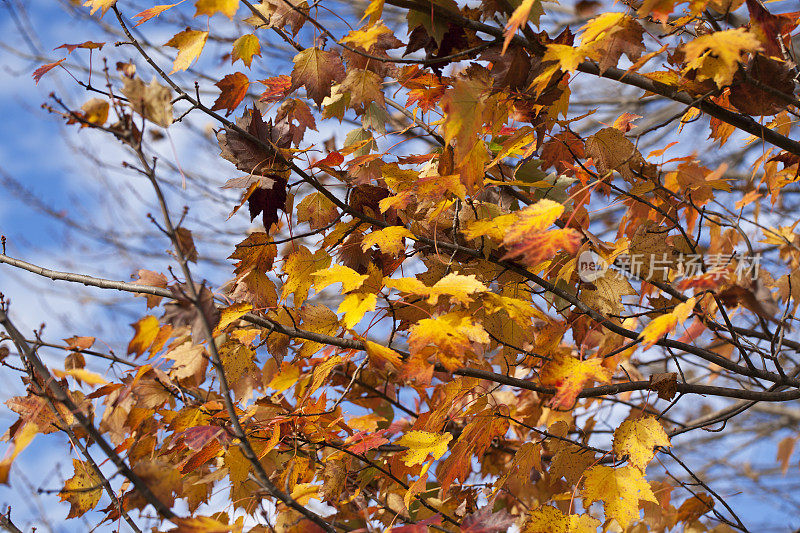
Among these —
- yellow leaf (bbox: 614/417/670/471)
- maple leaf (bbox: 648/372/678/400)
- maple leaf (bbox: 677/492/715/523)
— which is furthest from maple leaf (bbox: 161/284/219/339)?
maple leaf (bbox: 677/492/715/523)

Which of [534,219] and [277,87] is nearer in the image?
[534,219]

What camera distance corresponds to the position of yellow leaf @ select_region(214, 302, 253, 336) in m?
1.45

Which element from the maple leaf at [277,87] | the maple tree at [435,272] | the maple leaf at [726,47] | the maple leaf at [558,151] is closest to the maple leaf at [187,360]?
the maple tree at [435,272]

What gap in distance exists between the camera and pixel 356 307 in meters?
1.43

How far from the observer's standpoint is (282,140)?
5.21ft

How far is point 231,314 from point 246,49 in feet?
2.79

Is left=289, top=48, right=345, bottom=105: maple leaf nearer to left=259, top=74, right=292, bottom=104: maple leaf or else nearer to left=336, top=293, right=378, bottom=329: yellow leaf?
left=259, top=74, right=292, bottom=104: maple leaf

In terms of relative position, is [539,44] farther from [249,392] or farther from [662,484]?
[662,484]

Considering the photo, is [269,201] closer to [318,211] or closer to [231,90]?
[318,211]

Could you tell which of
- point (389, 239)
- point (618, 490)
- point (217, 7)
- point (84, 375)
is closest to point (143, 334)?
point (84, 375)

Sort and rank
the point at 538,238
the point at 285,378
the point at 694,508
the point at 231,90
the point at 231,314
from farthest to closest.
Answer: the point at 694,508 → the point at 285,378 → the point at 231,90 → the point at 231,314 → the point at 538,238

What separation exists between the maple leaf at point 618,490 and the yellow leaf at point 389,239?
785 mm

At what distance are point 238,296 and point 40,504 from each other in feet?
7.96

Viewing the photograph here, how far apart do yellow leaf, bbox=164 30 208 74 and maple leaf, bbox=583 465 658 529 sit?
1561mm
